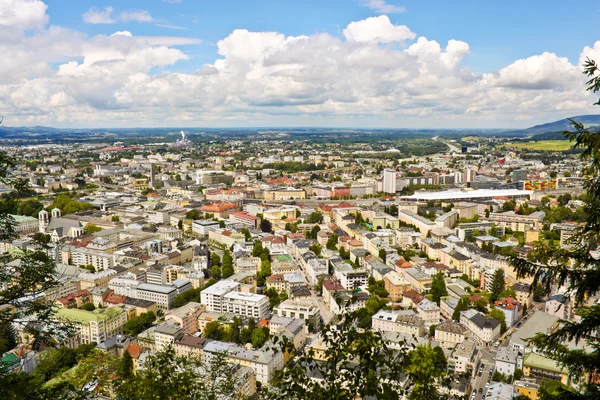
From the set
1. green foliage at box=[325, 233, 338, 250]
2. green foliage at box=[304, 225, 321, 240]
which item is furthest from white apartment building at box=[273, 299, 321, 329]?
green foliage at box=[304, 225, 321, 240]

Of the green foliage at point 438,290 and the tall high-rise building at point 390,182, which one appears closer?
the green foliage at point 438,290

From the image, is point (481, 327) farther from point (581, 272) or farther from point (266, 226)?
point (266, 226)

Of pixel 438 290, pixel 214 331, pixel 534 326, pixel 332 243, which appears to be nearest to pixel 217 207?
pixel 332 243

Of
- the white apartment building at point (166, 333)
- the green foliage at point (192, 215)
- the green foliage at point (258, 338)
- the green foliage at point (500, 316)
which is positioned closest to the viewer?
the green foliage at point (258, 338)

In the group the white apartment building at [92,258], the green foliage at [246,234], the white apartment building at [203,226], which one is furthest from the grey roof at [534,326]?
the white apartment building at [203,226]

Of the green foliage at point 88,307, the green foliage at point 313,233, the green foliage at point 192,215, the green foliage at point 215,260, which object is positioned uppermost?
the green foliage at point 192,215

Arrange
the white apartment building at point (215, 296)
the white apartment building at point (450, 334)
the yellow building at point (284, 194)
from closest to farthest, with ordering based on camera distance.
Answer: the white apartment building at point (450, 334) → the white apartment building at point (215, 296) → the yellow building at point (284, 194)

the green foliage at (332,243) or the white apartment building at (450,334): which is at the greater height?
the green foliage at (332,243)

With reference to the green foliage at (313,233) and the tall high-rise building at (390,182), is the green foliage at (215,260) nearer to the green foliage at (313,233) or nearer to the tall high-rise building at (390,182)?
the green foliage at (313,233)
